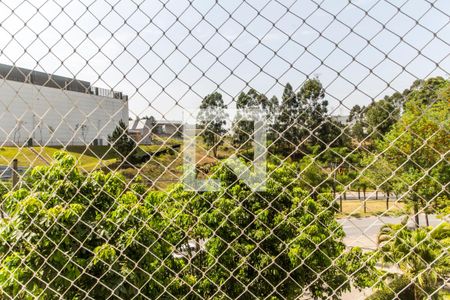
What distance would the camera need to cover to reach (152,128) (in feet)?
4.75

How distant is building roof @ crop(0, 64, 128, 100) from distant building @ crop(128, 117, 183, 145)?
12 centimetres

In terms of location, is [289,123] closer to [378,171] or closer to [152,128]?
[152,128]

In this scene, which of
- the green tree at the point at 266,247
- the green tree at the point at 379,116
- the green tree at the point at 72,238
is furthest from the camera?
the green tree at the point at 266,247

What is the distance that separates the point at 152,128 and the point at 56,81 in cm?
56

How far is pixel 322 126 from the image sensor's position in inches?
54.4

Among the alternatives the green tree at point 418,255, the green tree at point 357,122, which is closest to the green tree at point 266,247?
the green tree at point 418,255

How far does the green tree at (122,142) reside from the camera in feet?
5.09

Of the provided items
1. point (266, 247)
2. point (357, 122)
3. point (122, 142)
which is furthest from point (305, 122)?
point (266, 247)

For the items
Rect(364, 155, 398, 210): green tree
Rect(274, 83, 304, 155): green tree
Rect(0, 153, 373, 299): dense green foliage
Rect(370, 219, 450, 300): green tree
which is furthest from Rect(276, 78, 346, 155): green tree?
Rect(370, 219, 450, 300): green tree

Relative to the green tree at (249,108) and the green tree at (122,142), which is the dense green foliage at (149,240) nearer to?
the green tree at (122,142)

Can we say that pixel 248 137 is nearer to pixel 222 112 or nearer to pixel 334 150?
pixel 222 112

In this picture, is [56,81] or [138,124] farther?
[56,81]

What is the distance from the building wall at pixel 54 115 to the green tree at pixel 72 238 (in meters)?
0.20

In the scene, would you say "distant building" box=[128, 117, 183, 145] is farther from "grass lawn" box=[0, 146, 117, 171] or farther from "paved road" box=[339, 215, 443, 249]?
"paved road" box=[339, 215, 443, 249]
